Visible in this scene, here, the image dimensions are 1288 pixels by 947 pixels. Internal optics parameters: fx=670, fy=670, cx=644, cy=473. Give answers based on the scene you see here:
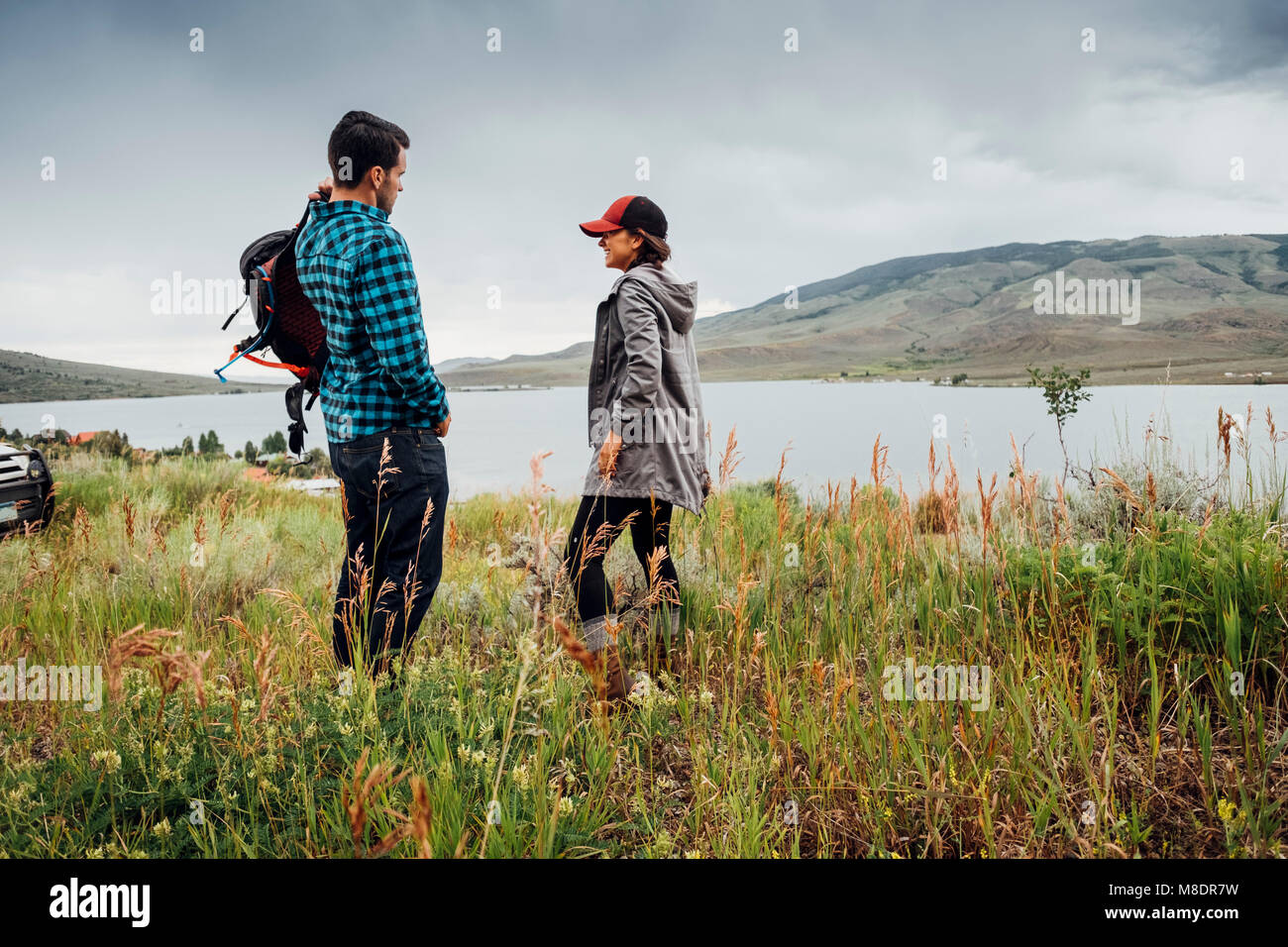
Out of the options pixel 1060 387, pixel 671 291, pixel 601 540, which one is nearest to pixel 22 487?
pixel 601 540

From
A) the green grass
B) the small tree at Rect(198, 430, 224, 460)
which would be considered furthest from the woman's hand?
the small tree at Rect(198, 430, 224, 460)

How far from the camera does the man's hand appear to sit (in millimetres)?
2904

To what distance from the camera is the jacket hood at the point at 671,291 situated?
3.16 meters

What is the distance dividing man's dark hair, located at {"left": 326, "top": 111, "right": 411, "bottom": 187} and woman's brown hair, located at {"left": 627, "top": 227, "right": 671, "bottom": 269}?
1.17 m

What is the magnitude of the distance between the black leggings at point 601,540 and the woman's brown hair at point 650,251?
119cm

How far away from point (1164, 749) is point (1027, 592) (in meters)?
1.03

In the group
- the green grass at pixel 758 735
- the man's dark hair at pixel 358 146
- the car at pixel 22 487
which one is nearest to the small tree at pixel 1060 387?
the green grass at pixel 758 735

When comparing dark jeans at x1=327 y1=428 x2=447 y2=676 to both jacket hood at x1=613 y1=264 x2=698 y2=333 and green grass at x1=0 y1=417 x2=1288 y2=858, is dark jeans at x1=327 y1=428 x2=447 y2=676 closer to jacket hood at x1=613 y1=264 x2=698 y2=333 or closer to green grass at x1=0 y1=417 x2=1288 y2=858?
green grass at x1=0 y1=417 x2=1288 y2=858

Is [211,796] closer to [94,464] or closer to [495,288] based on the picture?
[495,288]

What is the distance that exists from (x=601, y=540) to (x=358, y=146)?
1.96 metres

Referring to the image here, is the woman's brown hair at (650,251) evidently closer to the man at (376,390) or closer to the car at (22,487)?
A: the man at (376,390)

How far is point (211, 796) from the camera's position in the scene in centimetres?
202
